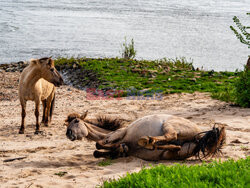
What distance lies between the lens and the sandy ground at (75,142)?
5.00 meters

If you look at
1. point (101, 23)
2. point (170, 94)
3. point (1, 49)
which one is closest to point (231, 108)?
point (170, 94)

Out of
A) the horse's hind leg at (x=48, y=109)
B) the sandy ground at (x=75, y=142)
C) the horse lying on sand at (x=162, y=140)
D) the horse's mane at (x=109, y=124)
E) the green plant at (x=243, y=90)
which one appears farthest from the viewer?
the green plant at (x=243, y=90)

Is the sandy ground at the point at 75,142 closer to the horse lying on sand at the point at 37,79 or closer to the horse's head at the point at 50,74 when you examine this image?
the horse lying on sand at the point at 37,79

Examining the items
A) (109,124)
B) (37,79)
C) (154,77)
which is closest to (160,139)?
(109,124)

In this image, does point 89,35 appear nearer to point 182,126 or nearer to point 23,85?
point 23,85

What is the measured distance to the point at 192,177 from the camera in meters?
4.18

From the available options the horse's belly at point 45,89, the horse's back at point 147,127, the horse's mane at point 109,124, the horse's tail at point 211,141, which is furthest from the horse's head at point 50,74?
the horse's tail at point 211,141

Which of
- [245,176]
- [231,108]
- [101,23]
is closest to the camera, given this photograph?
[245,176]

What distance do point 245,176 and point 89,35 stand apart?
27.3 meters

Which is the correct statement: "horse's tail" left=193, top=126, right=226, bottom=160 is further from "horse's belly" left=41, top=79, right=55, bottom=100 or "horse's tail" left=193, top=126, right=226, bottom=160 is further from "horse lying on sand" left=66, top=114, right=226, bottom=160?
"horse's belly" left=41, top=79, right=55, bottom=100

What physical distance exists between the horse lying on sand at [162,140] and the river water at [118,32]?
52.6ft

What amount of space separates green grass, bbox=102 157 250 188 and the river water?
17.6 metres

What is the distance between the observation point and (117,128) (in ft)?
21.5

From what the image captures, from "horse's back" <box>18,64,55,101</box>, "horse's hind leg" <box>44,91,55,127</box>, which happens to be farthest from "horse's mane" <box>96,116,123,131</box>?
"horse's hind leg" <box>44,91,55,127</box>
